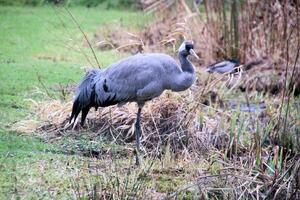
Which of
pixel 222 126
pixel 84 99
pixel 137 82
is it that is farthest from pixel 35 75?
pixel 137 82

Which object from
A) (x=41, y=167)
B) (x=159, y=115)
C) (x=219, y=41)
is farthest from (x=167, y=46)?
(x=41, y=167)

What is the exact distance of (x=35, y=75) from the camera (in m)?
10.0

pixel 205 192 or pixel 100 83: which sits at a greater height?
pixel 100 83

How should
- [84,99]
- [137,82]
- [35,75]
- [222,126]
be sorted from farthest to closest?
[35,75], [222,126], [84,99], [137,82]

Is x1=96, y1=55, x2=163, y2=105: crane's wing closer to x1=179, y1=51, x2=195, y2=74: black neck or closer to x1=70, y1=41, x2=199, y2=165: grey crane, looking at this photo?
x1=70, y1=41, x2=199, y2=165: grey crane

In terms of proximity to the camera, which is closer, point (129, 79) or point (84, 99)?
point (129, 79)

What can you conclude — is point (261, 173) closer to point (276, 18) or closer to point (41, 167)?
point (41, 167)

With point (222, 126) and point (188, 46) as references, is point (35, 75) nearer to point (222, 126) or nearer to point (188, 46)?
point (222, 126)

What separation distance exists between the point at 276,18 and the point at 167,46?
177cm

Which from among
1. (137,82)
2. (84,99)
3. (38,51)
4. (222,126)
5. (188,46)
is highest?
(188,46)

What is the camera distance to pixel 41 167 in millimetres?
6270

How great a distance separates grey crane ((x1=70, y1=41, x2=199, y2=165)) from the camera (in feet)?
22.6

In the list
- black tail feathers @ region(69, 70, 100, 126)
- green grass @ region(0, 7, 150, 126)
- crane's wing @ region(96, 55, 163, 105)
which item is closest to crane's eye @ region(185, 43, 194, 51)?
crane's wing @ region(96, 55, 163, 105)

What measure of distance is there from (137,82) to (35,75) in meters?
3.41
